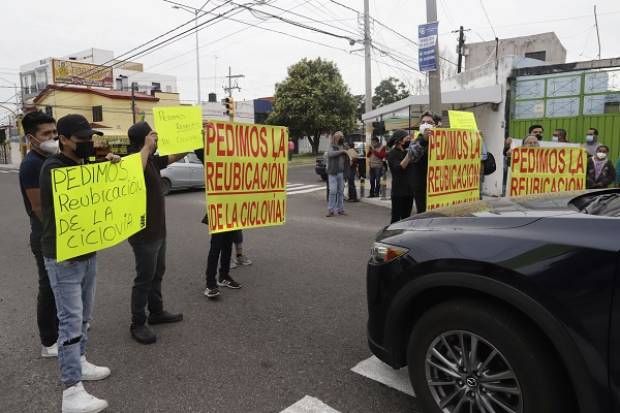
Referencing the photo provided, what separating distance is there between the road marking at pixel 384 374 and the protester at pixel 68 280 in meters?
1.69

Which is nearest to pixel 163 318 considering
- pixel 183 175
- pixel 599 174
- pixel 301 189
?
pixel 599 174

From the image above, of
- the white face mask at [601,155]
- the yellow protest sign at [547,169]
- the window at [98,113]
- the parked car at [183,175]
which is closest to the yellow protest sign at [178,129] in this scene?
the yellow protest sign at [547,169]

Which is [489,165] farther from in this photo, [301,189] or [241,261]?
[301,189]

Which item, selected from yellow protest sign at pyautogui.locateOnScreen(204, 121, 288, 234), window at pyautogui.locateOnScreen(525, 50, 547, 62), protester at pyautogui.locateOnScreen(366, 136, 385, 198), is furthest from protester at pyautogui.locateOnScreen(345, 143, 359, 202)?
window at pyautogui.locateOnScreen(525, 50, 547, 62)

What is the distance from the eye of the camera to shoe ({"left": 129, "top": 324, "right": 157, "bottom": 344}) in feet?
12.2

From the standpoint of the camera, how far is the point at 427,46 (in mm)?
9922

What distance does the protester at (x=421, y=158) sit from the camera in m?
5.86

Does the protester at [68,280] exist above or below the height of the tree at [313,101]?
below

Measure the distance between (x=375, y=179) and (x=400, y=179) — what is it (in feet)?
22.4

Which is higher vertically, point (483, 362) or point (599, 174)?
point (599, 174)

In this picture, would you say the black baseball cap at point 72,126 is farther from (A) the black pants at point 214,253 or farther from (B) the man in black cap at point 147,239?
(A) the black pants at point 214,253

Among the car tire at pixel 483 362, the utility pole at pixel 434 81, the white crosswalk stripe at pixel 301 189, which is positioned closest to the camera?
the car tire at pixel 483 362

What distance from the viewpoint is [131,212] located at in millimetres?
3236

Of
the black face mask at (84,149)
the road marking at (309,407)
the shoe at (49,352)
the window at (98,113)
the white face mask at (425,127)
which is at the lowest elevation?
the road marking at (309,407)
